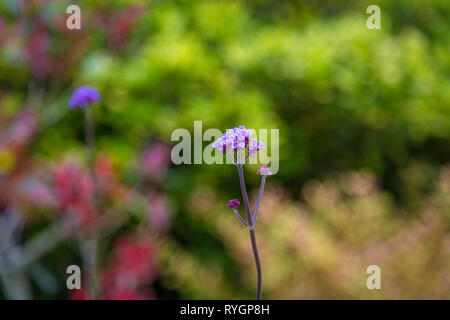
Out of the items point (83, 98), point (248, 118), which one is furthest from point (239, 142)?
point (248, 118)

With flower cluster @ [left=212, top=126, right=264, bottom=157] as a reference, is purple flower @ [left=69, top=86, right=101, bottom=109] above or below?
above

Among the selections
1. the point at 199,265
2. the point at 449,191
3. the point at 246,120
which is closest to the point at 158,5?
the point at 246,120

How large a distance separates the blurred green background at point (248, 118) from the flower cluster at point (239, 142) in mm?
1100

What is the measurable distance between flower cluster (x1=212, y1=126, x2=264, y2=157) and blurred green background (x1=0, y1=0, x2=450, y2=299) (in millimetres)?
1100

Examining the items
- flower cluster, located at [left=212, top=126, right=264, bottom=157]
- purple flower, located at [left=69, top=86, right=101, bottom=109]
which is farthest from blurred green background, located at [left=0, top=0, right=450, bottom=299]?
flower cluster, located at [left=212, top=126, right=264, bottom=157]

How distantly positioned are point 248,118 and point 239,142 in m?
1.52

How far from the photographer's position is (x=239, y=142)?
39 centimetres

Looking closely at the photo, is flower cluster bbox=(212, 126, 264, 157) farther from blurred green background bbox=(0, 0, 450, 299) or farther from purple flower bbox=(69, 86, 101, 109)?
blurred green background bbox=(0, 0, 450, 299)

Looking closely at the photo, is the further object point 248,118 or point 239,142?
point 248,118

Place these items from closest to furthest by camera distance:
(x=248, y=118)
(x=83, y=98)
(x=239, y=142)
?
1. (x=239, y=142)
2. (x=83, y=98)
3. (x=248, y=118)

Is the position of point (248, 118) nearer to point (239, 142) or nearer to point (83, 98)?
point (83, 98)

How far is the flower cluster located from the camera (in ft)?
1.26

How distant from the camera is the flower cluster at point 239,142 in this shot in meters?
0.39
